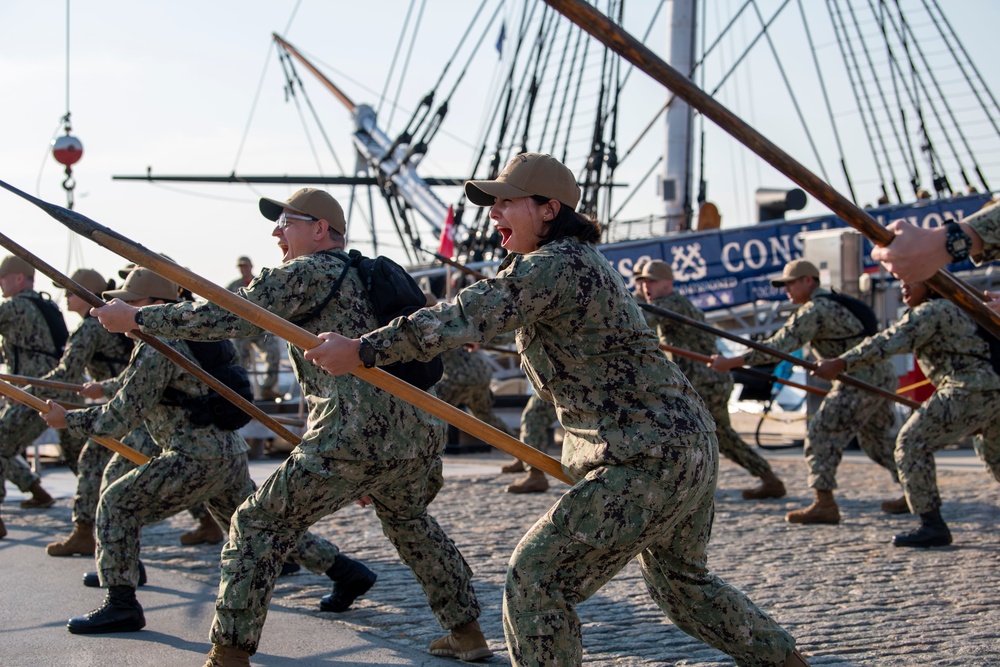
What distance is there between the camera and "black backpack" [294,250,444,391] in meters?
4.84

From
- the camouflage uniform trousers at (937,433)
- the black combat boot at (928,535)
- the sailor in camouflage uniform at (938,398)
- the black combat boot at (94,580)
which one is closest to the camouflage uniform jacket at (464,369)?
the sailor in camouflage uniform at (938,398)

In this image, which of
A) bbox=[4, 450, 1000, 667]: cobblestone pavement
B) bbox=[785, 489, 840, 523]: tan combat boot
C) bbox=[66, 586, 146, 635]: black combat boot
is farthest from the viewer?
bbox=[785, 489, 840, 523]: tan combat boot

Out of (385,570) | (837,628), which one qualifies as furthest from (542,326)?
(385,570)

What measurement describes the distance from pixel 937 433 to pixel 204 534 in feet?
16.0

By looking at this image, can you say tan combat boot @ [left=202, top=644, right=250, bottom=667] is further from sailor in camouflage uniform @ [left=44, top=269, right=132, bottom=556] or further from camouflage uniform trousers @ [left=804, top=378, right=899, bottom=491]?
camouflage uniform trousers @ [left=804, top=378, right=899, bottom=491]

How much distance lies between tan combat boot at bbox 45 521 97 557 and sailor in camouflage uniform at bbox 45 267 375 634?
2037 millimetres

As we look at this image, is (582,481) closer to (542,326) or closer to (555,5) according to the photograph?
(542,326)

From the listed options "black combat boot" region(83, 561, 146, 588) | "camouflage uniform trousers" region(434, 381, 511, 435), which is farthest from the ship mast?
"black combat boot" region(83, 561, 146, 588)

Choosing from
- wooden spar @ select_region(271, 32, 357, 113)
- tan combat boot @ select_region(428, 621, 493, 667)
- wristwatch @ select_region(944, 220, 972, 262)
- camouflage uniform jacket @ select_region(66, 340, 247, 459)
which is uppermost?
wooden spar @ select_region(271, 32, 357, 113)

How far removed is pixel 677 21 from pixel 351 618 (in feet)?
51.9

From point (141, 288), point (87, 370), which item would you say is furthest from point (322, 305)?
point (87, 370)

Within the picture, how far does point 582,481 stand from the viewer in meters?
3.81

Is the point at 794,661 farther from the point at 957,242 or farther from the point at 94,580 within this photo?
the point at 94,580

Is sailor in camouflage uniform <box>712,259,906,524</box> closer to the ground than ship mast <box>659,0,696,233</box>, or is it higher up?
closer to the ground
